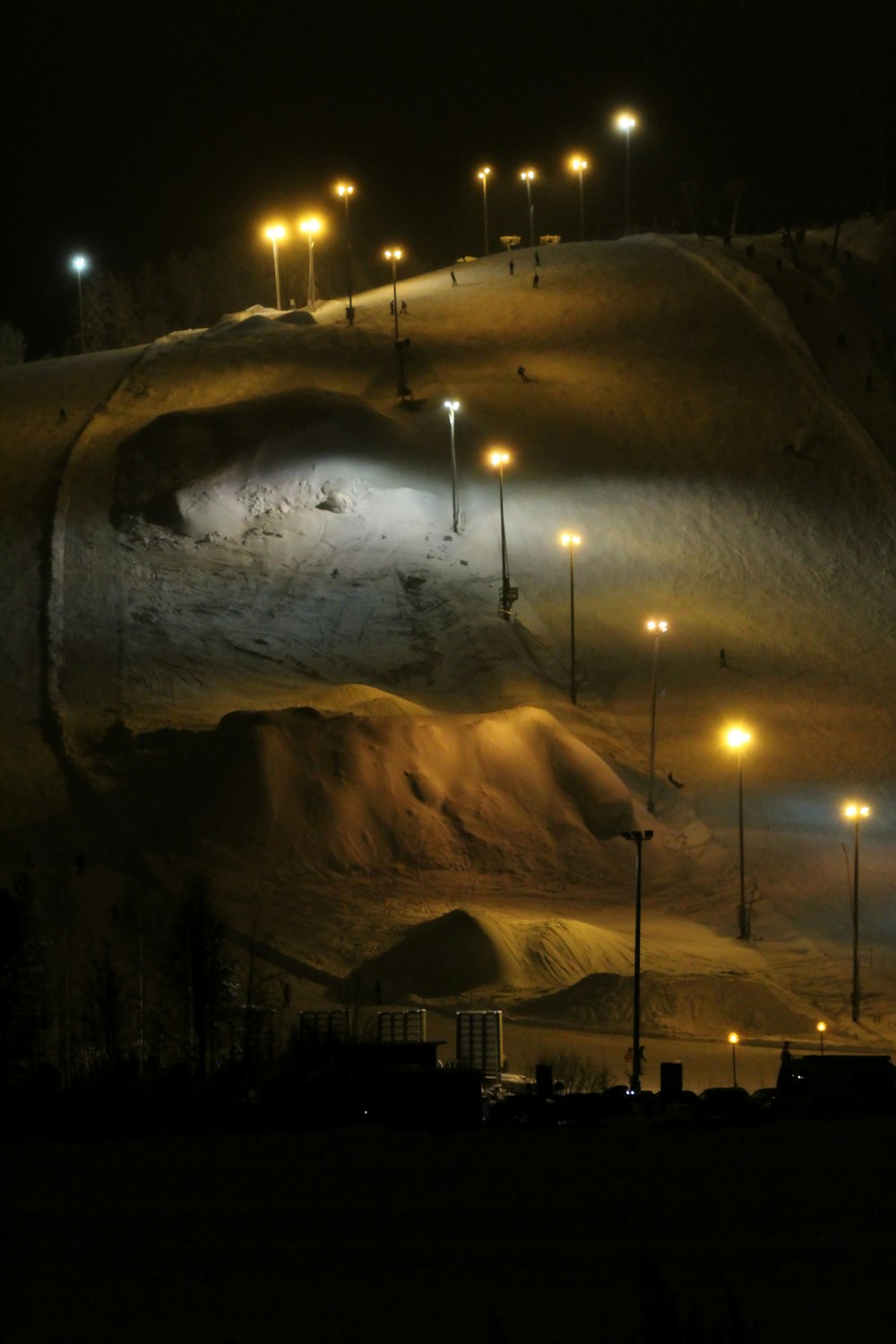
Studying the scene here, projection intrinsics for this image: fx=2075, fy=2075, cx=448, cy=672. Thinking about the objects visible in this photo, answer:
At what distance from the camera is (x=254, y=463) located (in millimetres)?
51500

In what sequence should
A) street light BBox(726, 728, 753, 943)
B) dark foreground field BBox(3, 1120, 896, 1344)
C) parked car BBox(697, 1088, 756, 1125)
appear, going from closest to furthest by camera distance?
dark foreground field BBox(3, 1120, 896, 1344)
parked car BBox(697, 1088, 756, 1125)
street light BBox(726, 728, 753, 943)

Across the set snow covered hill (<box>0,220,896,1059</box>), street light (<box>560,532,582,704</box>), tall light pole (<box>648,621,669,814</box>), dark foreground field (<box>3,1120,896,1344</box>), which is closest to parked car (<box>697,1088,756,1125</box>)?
dark foreground field (<box>3,1120,896,1344</box>)

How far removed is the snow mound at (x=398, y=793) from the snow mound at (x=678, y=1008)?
21.1 ft

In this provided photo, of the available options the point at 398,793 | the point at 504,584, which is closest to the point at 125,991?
the point at 398,793

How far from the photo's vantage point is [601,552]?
4812cm

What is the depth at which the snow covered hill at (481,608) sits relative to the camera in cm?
3375

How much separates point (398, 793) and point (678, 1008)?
8.68 m

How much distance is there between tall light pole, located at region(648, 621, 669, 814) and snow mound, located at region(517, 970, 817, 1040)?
814 centimetres

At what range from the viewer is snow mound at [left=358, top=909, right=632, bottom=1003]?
95.2ft

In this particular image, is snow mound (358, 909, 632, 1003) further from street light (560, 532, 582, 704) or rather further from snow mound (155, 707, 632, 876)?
street light (560, 532, 582, 704)

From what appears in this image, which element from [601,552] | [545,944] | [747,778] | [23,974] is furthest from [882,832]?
[23,974]

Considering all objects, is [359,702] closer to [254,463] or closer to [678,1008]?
[678,1008]

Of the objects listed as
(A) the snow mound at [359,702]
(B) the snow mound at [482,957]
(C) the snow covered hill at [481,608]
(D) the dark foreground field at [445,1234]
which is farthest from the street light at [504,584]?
(D) the dark foreground field at [445,1234]

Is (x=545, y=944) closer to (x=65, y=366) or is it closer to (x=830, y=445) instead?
(x=830, y=445)
